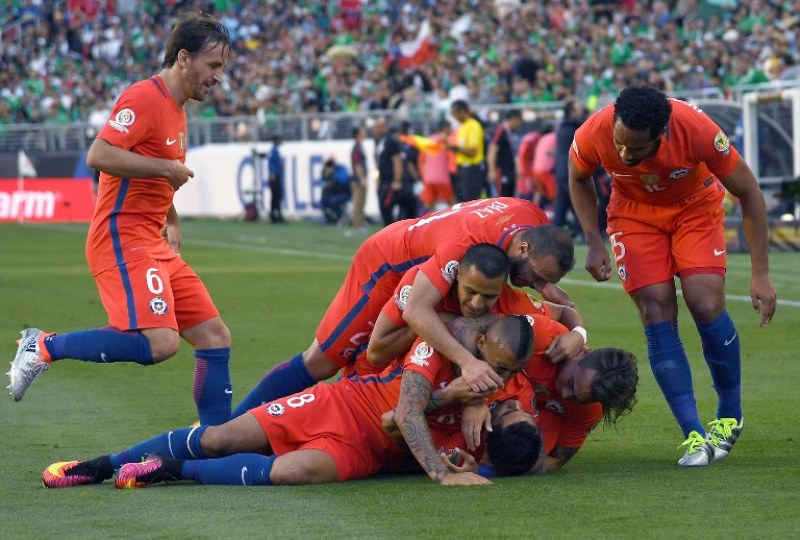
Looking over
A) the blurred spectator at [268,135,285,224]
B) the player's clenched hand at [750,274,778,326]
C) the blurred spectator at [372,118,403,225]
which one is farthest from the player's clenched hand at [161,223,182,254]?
the blurred spectator at [268,135,285,224]

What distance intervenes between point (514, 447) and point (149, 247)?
2190 mm

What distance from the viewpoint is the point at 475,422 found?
6.44 m

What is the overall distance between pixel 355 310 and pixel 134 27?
40.2m

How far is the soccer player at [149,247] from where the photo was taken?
739cm

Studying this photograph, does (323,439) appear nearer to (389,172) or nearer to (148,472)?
(148,472)

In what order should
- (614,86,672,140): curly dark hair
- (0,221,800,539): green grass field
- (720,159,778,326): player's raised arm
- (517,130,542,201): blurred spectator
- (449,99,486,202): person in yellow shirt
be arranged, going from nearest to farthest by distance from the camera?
(0,221,800,539): green grass field → (614,86,672,140): curly dark hair → (720,159,778,326): player's raised arm → (449,99,486,202): person in yellow shirt → (517,130,542,201): blurred spectator

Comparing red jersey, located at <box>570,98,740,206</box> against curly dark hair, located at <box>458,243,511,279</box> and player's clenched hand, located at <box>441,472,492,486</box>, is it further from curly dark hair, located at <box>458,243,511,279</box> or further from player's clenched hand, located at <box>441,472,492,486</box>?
player's clenched hand, located at <box>441,472,492,486</box>

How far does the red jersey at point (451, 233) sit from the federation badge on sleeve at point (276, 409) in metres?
0.84

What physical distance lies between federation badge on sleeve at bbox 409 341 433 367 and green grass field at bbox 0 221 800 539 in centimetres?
50

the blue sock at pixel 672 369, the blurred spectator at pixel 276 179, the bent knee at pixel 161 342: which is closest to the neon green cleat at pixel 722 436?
the blue sock at pixel 672 369

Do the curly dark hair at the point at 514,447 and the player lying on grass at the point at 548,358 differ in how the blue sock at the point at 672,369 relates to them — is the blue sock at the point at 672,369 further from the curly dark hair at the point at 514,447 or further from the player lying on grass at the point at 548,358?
the curly dark hair at the point at 514,447

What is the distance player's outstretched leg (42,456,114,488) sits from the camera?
650 cm

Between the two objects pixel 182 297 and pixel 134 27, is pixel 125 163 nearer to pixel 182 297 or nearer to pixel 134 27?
pixel 182 297

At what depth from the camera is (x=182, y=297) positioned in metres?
7.65
